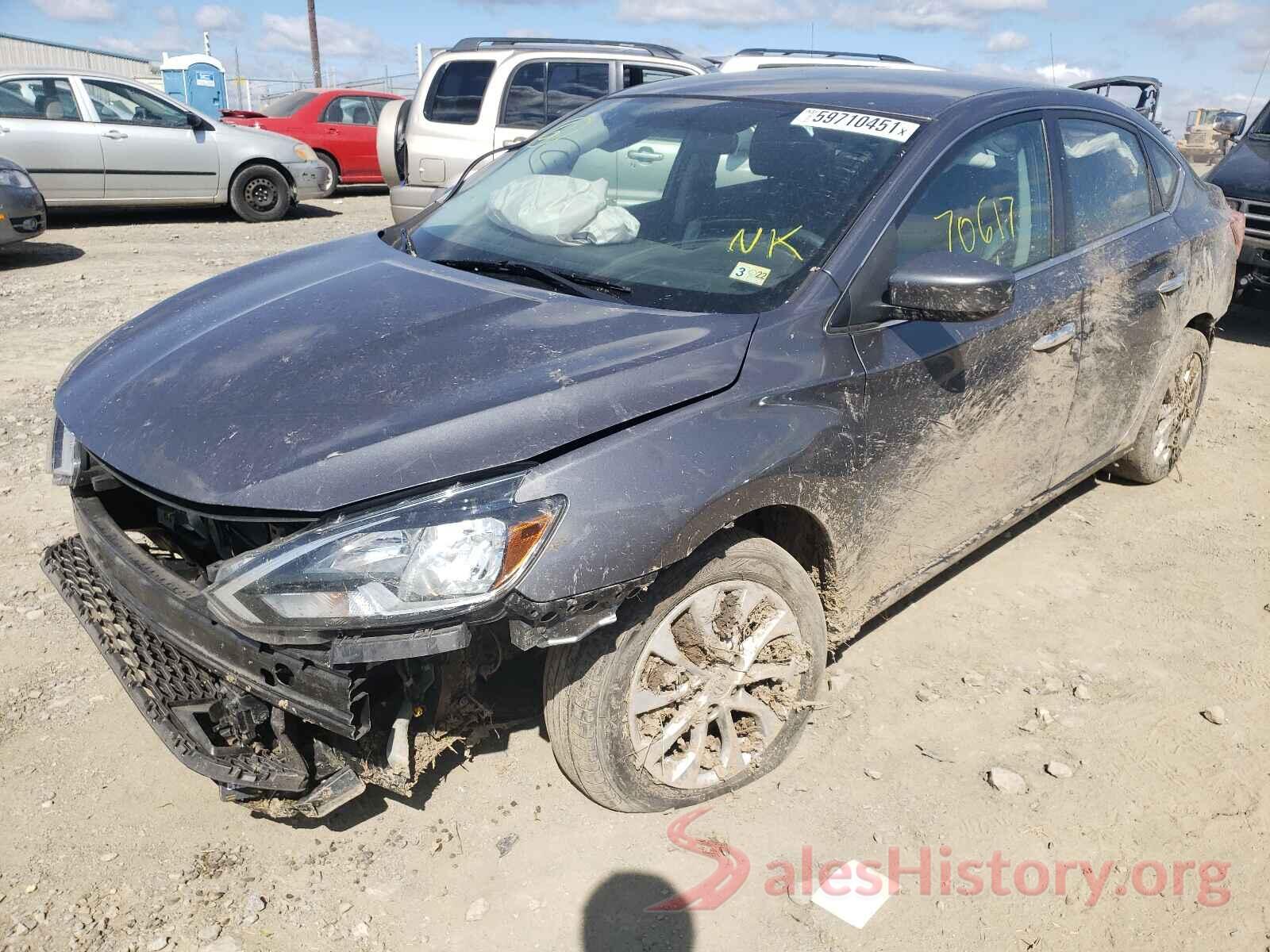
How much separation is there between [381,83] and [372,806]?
1243 inches

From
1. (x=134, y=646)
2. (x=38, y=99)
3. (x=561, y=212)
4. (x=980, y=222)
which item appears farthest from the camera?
(x=38, y=99)

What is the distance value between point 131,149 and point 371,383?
33.1 ft

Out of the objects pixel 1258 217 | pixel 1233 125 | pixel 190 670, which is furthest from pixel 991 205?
pixel 1233 125

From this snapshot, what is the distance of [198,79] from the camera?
2320cm

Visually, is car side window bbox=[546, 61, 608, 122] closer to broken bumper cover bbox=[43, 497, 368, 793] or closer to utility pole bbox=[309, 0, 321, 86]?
broken bumper cover bbox=[43, 497, 368, 793]

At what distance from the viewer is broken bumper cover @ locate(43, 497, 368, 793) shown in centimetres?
213

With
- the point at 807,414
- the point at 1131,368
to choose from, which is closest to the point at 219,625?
the point at 807,414

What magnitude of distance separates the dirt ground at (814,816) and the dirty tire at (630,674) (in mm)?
109

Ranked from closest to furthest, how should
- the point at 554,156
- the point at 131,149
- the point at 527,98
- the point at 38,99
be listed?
the point at 554,156 → the point at 527,98 → the point at 38,99 → the point at 131,149

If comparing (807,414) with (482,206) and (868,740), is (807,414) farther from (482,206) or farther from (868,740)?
(482,206)

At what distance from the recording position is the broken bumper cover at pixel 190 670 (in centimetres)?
213

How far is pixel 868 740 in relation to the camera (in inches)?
122

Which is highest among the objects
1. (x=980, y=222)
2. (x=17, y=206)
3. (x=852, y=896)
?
(x=980, y=222)

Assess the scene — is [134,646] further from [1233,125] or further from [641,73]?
[1233,125]
